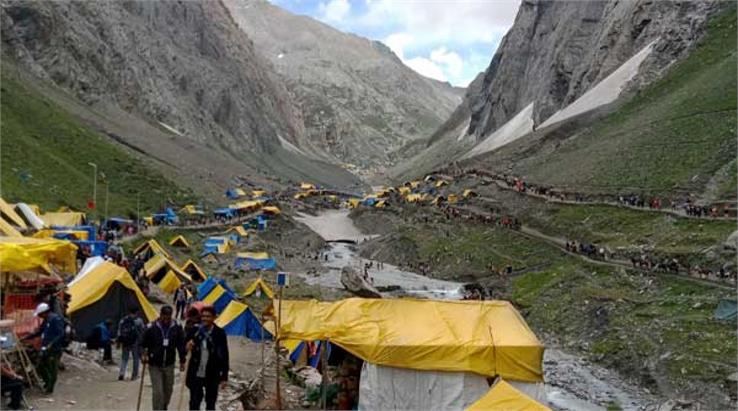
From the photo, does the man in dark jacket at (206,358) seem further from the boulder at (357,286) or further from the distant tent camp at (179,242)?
the distant tent camp at (179,242)

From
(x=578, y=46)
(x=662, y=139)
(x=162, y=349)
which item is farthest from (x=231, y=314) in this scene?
(x=578, y=46)

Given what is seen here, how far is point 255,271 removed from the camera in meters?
62.7

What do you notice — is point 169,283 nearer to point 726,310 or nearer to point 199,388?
point 726,310

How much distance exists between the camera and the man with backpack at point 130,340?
1948 cm

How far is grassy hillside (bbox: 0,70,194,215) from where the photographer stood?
6322cm

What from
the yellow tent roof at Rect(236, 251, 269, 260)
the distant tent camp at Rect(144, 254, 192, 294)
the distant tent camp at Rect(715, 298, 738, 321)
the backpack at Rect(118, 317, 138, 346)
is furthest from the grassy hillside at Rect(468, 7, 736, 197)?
the backpack at Rect(118, 317, 138, 346)

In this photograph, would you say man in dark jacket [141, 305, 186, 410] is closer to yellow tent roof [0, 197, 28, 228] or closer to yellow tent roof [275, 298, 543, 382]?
yellow tent roof [275, 298, 543, 382]

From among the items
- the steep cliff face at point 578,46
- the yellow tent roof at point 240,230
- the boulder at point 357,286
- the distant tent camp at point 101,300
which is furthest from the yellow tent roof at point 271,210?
the distant tent camp at point 101,300

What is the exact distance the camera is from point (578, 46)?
14800 centimetres

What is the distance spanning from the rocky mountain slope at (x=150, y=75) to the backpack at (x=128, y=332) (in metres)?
88.6

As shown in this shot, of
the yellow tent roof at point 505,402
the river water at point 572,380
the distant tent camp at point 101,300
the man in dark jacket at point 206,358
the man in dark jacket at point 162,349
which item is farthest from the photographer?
the river water at point 572,380

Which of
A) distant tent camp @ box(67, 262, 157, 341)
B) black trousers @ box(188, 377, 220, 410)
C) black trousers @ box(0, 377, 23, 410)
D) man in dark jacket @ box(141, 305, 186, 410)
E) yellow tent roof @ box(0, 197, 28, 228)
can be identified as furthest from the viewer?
yellow tent roof @ box(0, 197, 28, 228)

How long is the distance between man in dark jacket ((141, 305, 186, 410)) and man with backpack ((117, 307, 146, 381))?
5.11 meters

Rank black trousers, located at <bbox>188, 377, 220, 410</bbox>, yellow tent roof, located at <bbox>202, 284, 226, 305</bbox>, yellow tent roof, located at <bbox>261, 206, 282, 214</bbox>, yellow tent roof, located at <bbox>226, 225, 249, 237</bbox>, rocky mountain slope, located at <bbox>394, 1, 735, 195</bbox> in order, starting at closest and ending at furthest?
black trousers, located at <bbox>188, 377, 220, 410</bbox> → yellow tent roof, located at <bbox>202, 284, 226, 305</bbox> → yellow tent roof, located at <bbox>226, 225, 249, 237</bbox> → yellow tent roof, located at <bbox>261, 206, 282, 214</bbox> → rocky mountain slope, located at <bbox>394, 1, 735, 195</bbox>
